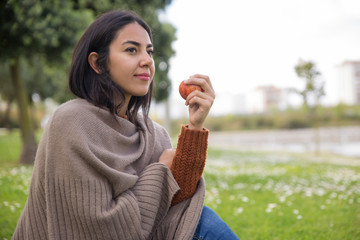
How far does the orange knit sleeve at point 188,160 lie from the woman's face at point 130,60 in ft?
1.30

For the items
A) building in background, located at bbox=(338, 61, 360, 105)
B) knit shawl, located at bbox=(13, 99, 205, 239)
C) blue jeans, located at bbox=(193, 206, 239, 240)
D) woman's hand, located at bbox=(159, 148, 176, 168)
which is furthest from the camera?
building in background, located at bbox=(338, 61, 360, 105)

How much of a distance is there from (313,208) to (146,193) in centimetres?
347

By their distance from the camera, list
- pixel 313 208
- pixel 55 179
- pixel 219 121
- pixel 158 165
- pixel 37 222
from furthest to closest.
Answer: pixel 219 121
pixel 313 208
pixel 158 165
pixel 37 222
pixel 55 179

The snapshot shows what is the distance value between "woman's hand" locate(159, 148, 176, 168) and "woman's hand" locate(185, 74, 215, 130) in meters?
0.27

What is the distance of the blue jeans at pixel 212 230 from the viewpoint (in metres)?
1.82

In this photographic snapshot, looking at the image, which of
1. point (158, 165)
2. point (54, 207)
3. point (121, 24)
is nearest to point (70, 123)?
point (54, 207)

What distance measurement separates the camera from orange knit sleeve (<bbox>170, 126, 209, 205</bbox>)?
1.90 meters

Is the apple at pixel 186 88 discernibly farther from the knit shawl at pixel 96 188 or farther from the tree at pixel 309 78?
the tree at pixel 309 78

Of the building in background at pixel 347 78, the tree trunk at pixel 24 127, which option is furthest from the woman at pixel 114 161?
the building in background at pixel 347 78

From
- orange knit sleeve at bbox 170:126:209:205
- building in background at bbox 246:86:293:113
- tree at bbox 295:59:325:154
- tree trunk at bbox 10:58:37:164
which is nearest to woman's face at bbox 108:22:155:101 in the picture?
orange knit sleeve at bbox 170:126:209:205

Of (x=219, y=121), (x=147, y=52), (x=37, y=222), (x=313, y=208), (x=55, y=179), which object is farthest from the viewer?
(x=219, y=121)

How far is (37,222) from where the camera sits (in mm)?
1722

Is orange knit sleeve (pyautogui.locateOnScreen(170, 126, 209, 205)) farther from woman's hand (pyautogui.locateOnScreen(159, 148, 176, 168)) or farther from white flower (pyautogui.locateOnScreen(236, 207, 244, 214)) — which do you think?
white flower (pyautogui.locateOnScreen(236, 207, 244, 214))

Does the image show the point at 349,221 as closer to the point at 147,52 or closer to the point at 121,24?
the point at 147,52
